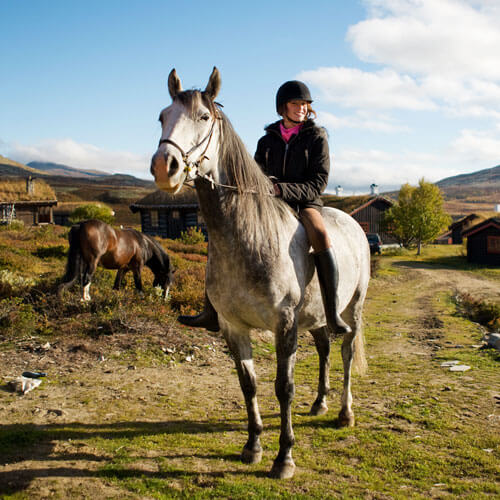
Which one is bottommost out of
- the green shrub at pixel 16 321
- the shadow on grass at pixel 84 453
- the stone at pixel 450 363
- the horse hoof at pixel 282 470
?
the stone at pixel 450 363

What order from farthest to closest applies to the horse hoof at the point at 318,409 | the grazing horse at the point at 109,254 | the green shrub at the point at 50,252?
the green shrub at the point at 50,252 < the grazing horse at the point at 109,254 < the horse hoof at the point at 318,409

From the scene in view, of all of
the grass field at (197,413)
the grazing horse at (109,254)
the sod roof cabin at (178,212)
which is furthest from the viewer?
the sod roof cabin at (178,212)

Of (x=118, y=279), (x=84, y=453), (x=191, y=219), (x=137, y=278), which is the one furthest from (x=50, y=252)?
(x=191, y=219)

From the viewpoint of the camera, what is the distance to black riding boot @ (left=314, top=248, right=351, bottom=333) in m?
3.84

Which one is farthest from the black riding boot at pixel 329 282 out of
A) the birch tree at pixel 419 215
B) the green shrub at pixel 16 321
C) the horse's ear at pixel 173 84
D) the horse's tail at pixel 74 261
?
the birch tree at pixel 419 215

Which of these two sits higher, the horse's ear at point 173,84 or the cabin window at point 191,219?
the horse's ear at point 173,84

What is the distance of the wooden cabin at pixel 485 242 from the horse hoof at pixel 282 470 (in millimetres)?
31349

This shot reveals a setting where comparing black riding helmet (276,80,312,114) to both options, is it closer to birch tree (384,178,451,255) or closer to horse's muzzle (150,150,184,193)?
horse's muzzle (150,150,184,193)

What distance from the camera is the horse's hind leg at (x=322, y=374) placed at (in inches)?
203

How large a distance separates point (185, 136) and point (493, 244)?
34679 mm

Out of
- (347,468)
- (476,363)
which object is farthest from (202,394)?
(476,363)

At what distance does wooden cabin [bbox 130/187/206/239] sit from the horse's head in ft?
109

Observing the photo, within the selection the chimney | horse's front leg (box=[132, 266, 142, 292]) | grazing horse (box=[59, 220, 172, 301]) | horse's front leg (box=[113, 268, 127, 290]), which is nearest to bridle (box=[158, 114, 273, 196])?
grazing horse (box=[59, 220, 172, 301])

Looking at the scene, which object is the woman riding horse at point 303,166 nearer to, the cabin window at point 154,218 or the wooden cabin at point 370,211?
the cabin window at point 154,218
